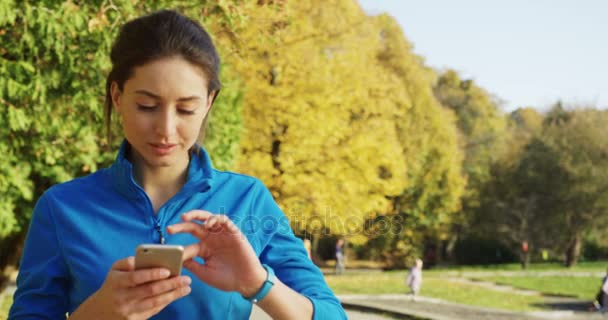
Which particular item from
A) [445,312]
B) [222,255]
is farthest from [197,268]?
[445,312]

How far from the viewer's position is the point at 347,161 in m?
23.7

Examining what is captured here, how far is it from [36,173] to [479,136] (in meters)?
45.8

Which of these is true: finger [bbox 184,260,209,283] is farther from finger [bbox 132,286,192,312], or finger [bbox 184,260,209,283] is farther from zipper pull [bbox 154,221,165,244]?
zipper pull [bbox 154,221,165,244]

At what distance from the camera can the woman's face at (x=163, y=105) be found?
2.04 metres

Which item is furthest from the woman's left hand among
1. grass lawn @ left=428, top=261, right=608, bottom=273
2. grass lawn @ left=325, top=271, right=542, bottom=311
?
grass lawn @ left=428, top=261, right=608, bottom=273

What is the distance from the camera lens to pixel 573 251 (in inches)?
1713

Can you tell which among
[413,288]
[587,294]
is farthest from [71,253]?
[587,294]

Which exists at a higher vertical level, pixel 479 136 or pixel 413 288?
pixel 479 136

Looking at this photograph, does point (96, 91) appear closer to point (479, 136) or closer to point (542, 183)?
point (542, 183)

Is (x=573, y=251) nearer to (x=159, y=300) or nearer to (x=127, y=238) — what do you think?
(x=127, y=238)

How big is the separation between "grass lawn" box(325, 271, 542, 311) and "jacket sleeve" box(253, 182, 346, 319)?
1963 cm

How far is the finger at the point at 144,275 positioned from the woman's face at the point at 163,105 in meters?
0.45

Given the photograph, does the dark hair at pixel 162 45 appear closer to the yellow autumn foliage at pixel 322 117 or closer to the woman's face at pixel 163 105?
the woman's face at pixel 163 105

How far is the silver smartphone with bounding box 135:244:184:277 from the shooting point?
1691 mm
